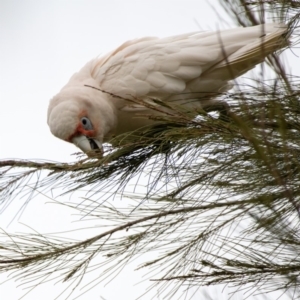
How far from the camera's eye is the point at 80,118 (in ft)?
10.4

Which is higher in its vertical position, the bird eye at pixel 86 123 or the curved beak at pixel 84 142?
the bird eye at pixel 86 123

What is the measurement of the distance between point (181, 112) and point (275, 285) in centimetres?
60

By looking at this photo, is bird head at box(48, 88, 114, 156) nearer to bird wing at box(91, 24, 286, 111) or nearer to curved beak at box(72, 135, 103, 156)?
curved beak at box(72, 135, 103, 156)

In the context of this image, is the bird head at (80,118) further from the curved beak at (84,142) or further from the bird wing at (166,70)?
the bird wing at (166,70)

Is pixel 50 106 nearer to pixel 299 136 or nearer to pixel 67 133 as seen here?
pixel 67 133

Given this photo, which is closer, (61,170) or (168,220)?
(168,220)

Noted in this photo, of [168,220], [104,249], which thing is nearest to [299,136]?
[168,220]

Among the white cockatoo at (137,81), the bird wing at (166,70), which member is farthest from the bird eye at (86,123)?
the bird wing at (166,70)

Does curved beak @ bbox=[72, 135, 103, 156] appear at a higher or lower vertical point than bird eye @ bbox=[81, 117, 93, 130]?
lower

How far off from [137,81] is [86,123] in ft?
1.24

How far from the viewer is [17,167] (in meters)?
2.15

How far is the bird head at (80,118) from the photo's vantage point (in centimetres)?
312

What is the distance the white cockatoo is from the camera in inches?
123

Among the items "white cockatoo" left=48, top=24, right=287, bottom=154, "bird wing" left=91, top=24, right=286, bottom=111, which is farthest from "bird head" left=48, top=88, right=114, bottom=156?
"bird wing" left=91, top=24, right=286, bottom=111
